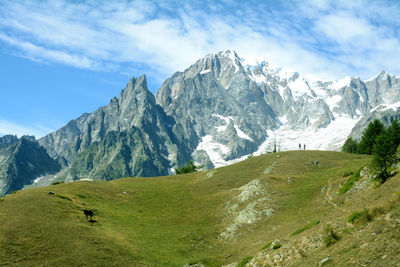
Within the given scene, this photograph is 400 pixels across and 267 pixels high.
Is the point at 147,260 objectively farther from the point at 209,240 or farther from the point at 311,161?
the point at 311,161

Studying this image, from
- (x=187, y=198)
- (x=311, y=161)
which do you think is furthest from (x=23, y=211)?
(x=311, y=161)

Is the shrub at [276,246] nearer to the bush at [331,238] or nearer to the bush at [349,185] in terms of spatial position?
the bush at [331,238]

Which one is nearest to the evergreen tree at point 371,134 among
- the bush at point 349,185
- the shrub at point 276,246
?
the bush at point 349,185

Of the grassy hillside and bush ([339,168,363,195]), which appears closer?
the grassy hillside

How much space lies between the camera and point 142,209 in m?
69.4

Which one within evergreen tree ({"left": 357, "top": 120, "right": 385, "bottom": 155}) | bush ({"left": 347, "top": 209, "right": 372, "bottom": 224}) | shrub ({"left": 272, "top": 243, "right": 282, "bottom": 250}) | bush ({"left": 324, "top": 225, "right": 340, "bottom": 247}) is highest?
evergreen tree ({"left": 357, "top": 120, "right": 385, "bottom": 155})

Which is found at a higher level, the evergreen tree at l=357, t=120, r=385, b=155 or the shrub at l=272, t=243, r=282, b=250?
the evergreen tree at l=357, t=120, r=385, b=155

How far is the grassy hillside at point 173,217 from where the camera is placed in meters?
40.4

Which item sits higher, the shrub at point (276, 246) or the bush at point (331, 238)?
the bush at point (331, 238)

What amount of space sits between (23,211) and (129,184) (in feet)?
130

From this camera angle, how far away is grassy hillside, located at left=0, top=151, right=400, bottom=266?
133ft

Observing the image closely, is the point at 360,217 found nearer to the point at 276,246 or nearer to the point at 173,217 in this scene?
the point at 276,246

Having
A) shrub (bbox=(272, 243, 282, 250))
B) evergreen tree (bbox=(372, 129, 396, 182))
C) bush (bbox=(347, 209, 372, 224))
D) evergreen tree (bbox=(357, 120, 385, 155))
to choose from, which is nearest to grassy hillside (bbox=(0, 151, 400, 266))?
shrub (bbox=(272, 243, 282, 250))

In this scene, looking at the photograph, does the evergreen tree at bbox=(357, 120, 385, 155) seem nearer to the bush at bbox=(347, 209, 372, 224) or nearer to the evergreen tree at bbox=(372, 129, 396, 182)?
the evergreen tree at bbox=(372, 129, 396, 182)
